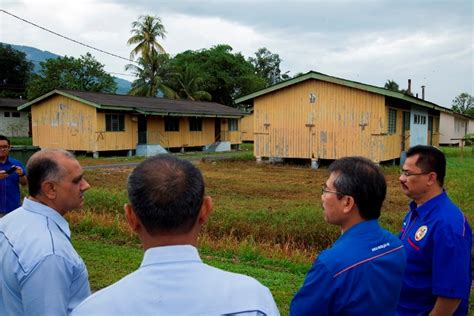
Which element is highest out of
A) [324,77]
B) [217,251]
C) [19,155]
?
[324,77]

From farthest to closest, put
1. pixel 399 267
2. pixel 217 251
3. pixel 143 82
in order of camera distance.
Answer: pixel 143 82, pixel 217 251, pixel 399 267

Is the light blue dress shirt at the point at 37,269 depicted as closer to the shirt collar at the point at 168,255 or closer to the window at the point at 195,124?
the shirt collar at the point at 168,255

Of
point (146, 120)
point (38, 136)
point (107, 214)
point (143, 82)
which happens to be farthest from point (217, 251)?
point (143, 82)

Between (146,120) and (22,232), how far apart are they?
2763 cm

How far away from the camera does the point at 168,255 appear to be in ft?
4.42

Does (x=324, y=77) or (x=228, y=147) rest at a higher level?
(x=324, y=77)

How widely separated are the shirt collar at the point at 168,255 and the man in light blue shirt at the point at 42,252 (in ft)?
2.92

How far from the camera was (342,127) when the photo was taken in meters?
20.7

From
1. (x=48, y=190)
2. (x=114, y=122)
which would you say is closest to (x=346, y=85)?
(x=114, y=122)

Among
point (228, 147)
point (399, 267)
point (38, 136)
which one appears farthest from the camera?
point (228, 147)

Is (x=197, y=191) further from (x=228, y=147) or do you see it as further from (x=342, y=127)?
(x=228, y=147)

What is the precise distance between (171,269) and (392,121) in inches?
844

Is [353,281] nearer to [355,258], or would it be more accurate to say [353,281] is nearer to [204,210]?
[355,258]

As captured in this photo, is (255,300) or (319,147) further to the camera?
(319,147)
